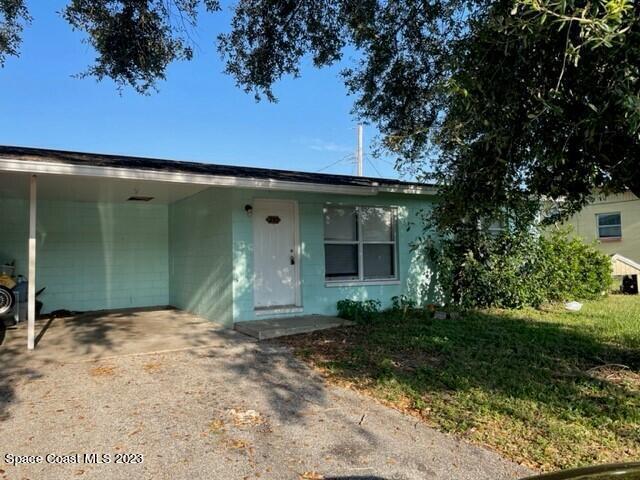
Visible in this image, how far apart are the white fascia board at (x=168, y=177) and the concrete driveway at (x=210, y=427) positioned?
2.37 m

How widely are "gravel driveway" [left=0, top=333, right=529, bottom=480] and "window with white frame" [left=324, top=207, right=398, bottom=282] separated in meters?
3.52

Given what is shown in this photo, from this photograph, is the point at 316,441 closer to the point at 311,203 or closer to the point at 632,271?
the point at 311,203

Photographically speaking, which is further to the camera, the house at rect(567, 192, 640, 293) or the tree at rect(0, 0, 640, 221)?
the house at rect(567, 192, 640, 293)

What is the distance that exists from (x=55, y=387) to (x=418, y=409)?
3.65 metres

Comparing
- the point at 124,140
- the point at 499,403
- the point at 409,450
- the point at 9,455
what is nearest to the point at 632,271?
the point at 499,403

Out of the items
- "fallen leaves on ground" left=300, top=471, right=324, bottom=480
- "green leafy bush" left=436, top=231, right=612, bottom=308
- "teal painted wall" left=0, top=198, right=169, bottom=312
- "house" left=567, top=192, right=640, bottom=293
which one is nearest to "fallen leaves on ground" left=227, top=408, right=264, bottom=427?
"fallen leaves on ground" left=300, top=471, right=324, bottom=480

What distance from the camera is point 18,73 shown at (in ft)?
30.8

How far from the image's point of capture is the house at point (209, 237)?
24.8 feet

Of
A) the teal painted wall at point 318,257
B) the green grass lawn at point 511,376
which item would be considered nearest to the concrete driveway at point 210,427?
the green grass lawn at point 511,376

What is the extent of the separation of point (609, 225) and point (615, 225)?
213 millimetres

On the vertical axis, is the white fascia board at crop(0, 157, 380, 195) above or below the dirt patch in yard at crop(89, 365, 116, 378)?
above

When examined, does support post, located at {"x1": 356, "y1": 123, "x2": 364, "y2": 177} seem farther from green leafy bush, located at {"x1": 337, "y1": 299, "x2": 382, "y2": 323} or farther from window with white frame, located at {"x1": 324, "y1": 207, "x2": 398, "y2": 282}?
green leafy bush, located at {"x1": 337, "y1": 299, "x2": 382, "y2": 323}

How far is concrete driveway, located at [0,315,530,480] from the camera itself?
311 cm

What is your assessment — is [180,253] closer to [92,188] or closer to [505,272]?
[92,188]
